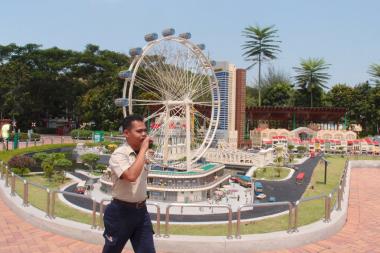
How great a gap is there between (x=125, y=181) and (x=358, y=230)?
21.1 ft

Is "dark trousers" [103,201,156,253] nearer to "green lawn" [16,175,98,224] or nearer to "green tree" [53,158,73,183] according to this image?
"green lawn" [16,175,98,224]

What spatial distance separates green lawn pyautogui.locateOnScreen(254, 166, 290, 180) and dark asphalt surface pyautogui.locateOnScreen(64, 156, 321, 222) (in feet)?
1.83

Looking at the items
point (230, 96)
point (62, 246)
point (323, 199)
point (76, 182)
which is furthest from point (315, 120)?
point (62, 246)

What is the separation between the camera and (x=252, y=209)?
23.6 ft

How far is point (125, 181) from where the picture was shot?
3.70 metres

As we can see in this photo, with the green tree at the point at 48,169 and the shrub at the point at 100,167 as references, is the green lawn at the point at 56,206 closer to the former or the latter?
the green tree at the point at 48,169

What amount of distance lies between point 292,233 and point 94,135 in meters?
27.6

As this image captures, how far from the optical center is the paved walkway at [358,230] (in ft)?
22.2

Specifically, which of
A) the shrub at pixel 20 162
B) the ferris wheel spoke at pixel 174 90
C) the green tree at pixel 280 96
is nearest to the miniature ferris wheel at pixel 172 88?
the ferris wheel spoke at pixel 174 90

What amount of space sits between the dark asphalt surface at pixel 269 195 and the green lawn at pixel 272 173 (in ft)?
→ 1.83

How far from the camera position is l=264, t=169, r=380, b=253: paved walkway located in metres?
6.76

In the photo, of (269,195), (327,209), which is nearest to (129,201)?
(327,209)

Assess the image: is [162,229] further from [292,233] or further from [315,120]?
[315,120]

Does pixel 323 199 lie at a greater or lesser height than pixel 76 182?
greater
